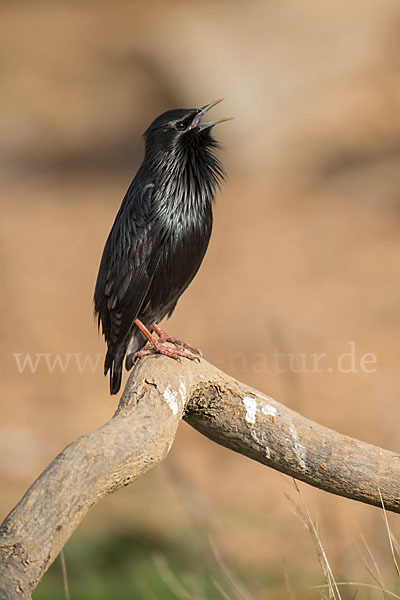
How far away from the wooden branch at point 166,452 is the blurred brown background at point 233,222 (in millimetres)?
871

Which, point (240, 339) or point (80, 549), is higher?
point (240, 339)

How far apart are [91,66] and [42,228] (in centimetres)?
425

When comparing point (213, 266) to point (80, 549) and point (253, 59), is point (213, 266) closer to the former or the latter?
point (253, 59)

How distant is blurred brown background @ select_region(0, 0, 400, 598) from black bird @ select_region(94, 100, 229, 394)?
82 cm

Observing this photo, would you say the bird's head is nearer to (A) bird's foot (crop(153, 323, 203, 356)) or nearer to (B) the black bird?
(B) the black bird

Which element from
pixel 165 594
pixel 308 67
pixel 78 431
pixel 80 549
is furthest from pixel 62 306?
pixel 308 67

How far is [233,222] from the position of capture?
10953mm

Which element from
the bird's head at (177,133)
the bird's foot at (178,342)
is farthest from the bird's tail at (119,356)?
the bird's head at (177,133)

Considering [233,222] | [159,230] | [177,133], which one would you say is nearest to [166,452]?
[159,230]

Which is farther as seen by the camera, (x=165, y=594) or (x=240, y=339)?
(x=240, y=339)

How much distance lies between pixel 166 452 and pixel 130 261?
1.20m

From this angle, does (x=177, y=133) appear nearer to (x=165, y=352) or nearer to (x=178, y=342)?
(x=178, y=342)

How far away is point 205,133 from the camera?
3428 millimetres

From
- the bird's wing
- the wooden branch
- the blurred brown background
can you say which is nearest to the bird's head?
the bird's wing
